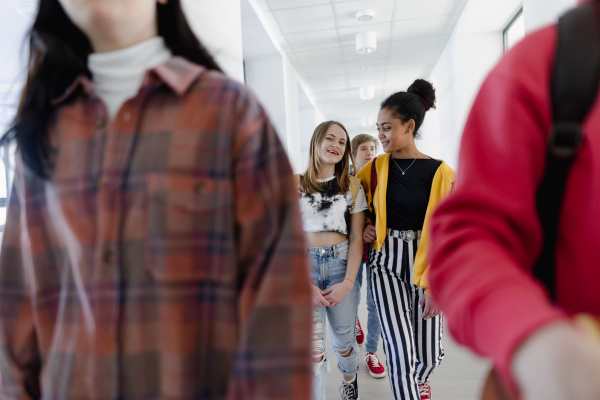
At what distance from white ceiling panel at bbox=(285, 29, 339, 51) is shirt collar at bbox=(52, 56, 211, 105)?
485 centimetres

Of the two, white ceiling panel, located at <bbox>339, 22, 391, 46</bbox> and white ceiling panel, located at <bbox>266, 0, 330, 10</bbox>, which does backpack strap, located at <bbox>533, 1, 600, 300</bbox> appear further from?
white ceiling panel, located at <bbox>339, 22, 391, 46</bbox>

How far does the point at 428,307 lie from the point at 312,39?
4.56 meters

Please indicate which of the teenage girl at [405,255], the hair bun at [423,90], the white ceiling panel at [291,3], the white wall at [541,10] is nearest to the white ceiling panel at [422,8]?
the white ceiling panel at [291,3]

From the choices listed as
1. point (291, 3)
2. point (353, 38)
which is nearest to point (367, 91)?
point (353, 38)

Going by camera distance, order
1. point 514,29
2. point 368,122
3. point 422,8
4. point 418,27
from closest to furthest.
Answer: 1. point 422,8
2. point 514,29
3. point 418,27
4. point 368,122

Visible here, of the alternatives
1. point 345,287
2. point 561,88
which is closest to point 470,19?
point 345,287

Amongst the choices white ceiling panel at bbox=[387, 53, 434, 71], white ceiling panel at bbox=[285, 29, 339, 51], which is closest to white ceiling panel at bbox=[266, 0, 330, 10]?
white ceiling panel at bbox=[285, 29, 339, 51]

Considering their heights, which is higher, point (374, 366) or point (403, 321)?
point (403, 321)

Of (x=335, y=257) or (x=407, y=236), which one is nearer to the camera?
(x=407, y=236)

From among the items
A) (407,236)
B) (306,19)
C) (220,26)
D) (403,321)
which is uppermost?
(306,19)

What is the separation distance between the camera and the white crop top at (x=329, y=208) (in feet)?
6.47

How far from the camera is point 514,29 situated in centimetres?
482

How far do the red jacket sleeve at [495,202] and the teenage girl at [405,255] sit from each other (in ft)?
4.17

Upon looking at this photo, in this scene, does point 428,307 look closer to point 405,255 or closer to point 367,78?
point 405,255
